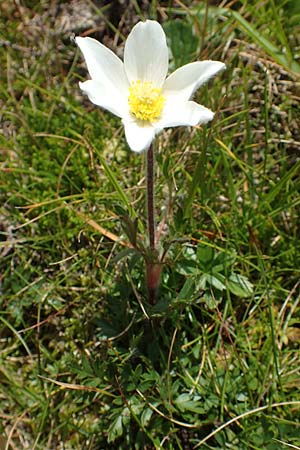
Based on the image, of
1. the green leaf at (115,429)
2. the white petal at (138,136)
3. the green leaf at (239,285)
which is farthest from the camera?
the green leaf at (239,285)

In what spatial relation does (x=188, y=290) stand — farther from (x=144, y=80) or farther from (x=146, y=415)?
(x=144, y=80)

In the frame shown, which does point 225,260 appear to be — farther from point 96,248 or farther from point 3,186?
point 3,186

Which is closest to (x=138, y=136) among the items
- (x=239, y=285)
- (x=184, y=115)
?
(x=184, y=115)

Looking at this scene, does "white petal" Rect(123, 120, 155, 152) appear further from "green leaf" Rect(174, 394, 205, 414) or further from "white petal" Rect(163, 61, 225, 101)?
"green leaf" Rect(174, 394, 205, 414)

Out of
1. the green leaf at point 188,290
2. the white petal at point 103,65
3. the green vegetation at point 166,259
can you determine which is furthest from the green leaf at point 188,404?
the white petal at point 103,65

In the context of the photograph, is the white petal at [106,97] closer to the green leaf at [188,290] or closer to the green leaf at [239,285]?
the green leaf at [188,290]

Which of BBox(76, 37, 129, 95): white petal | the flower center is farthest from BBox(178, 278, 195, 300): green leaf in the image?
BBox(76, 37, 129, 95): white petal
